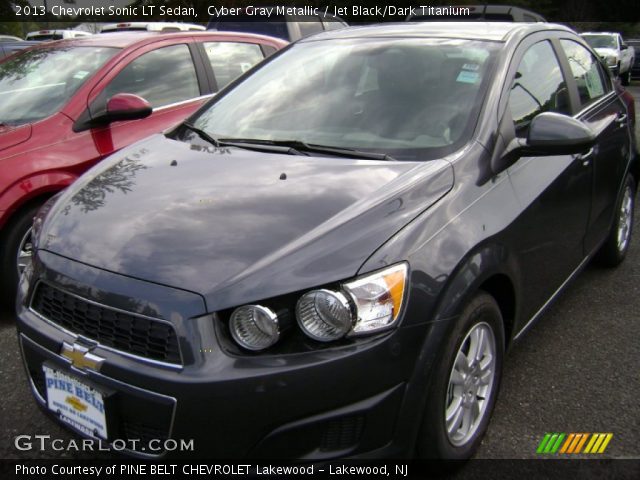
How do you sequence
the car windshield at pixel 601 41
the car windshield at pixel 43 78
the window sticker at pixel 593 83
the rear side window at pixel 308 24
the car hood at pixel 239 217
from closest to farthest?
the car hood at pixel 239 217
the window sticker at pixel 593 83
the car windshield at pixel 43 78
the rear side window at pixel 308 24
the car windshield at pixel 601 41

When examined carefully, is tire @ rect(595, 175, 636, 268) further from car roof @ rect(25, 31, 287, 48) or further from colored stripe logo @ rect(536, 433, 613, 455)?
car roof @ rect(25, 31, 287, 48)

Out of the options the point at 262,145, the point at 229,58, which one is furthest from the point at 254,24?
the point at 262,145

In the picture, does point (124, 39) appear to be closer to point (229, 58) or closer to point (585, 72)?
point (229, 58)

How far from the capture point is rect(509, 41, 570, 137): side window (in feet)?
9.33

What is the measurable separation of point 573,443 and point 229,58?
395cm

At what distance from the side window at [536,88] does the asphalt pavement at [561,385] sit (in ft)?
3.84

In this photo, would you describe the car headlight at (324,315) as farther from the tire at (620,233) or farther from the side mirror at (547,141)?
the tire at (620,233)

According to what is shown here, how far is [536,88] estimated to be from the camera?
3.07 m

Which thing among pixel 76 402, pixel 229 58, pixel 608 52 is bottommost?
pixel 608 52

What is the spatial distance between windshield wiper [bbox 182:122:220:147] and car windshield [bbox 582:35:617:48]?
18.9m

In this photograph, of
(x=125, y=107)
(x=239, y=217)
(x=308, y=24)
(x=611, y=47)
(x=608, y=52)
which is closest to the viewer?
(x=239, y=217)

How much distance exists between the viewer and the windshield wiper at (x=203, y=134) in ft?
9.63

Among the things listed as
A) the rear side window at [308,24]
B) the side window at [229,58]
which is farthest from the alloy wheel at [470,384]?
the rear side window at [308,24]

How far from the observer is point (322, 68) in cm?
320
